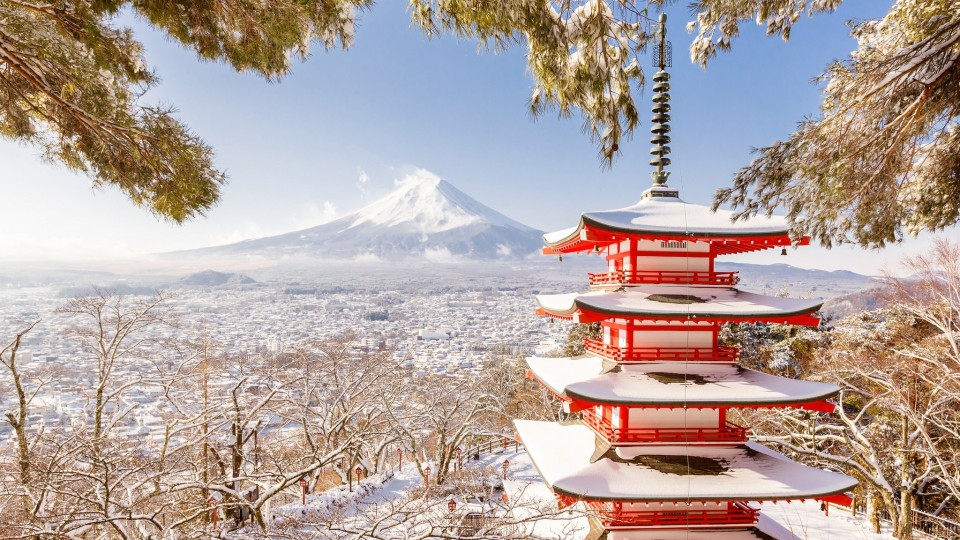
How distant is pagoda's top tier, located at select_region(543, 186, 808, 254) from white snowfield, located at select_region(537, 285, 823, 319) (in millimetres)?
831

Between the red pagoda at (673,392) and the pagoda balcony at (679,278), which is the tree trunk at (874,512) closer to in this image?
the red pagoda at (673,392)

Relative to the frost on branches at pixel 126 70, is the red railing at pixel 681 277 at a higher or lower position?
lower

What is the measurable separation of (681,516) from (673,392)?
1.83m

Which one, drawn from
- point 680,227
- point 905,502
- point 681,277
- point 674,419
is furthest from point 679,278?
point 905,502

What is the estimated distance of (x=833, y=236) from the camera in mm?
4270

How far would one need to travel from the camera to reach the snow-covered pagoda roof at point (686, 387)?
5.82 m

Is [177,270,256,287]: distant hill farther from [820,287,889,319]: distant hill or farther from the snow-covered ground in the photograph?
[820,287,889,319]: distant hill

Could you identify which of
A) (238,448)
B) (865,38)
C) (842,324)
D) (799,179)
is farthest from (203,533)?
(842,324)

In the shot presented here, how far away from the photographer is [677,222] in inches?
256

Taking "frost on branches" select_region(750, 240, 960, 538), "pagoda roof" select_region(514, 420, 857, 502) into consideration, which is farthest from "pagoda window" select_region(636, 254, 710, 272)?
"frost on branches" select_region(750, 240, 960, 538)

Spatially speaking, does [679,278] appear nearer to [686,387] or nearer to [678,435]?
[686,387]

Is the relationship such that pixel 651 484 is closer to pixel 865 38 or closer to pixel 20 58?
pixel 865 38

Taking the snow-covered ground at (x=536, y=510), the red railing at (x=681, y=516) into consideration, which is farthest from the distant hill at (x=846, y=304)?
the red railing at (x=681, y=516)

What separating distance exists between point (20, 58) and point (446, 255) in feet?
532
